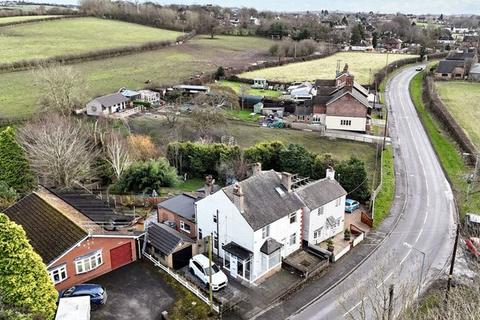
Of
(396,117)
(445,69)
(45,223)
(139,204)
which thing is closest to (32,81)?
(139,204)

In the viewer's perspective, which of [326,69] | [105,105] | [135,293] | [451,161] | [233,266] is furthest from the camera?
[326,69]

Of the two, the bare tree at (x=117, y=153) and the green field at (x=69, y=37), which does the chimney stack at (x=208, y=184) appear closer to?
the bare tree at (x=117, y=153)

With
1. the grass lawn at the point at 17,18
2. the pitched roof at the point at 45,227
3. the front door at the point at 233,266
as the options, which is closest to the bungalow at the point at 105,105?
the pitched roof at the point at 45,227

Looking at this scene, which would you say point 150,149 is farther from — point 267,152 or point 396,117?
point 396,117

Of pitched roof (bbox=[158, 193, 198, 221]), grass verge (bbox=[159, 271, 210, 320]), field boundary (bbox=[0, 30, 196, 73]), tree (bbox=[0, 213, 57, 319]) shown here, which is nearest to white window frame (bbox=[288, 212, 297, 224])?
pitched roof (bbox=[158, 193, 198, 221])

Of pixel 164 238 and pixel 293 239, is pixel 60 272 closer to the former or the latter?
pixel 164 238

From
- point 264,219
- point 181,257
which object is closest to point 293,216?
point 264,219
